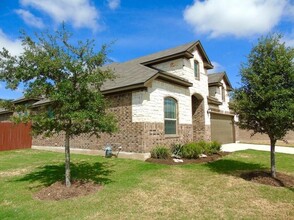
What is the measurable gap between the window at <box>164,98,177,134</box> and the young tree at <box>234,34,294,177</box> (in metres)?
5.58

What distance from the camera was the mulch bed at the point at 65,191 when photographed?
693 centimetres

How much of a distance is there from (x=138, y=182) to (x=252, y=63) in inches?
239

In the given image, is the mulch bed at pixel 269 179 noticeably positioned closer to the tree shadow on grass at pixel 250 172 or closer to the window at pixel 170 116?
the tree shadow on grass at pixel 250 172

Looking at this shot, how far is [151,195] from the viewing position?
6984 mm

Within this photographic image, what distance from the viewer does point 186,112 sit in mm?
16016

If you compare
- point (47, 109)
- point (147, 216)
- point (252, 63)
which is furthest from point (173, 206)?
point (252, 63)

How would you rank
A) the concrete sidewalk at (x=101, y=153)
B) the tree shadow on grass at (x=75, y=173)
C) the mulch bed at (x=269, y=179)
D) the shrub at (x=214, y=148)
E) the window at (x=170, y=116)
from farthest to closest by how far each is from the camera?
the shrub at (x=214, y=148) → the window at (x=170, y=116) → the concrete sidewalk at (x=101, y=153) → the tree shadow on grass at (x=75, y=173) → the mulch bed at (x=269, y=179)

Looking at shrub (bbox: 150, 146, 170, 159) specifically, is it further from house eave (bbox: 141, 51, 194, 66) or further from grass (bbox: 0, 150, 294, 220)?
house eave (bbox: 141, 51, 194, 66)

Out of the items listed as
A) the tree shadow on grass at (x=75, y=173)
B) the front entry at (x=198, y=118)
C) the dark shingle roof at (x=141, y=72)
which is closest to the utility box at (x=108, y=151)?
the tree shadow on grass at (x=75, y=173)

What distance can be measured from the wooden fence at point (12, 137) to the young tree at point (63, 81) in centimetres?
1356

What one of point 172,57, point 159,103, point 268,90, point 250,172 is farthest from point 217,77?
point 268,90

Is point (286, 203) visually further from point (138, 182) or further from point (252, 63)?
point (252, 63)

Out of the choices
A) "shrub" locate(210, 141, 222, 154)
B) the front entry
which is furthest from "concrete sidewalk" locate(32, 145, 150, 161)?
the front entry

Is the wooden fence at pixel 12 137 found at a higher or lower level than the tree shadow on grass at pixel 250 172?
higher
